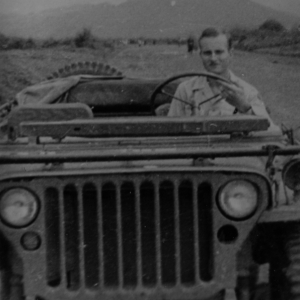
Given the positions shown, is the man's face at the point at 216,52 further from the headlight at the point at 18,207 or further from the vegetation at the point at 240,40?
→ the headlight at the point at 18,207

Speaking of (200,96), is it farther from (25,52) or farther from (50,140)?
(25,52)

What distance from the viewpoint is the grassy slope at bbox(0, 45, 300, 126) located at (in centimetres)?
602

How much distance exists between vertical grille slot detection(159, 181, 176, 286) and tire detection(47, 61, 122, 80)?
3776mm

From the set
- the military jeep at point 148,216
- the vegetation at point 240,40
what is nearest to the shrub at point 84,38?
the vegetation at point 240,40

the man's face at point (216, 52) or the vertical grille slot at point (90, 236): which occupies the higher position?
the man's face at point (216, 52)

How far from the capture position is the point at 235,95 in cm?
373

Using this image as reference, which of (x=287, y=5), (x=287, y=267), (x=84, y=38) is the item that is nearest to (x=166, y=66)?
(x=84, y=38)

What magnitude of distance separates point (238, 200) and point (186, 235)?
314 millimetres

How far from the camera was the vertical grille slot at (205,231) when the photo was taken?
296 centimetres

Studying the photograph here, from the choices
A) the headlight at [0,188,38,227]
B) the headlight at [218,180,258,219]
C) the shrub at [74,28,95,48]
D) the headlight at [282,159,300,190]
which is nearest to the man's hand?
the headlight at [282,159,300,190]

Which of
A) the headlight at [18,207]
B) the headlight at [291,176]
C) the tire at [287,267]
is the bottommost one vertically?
the tire at [287,267]

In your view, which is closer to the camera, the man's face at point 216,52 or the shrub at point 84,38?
the man's face at point 216,52

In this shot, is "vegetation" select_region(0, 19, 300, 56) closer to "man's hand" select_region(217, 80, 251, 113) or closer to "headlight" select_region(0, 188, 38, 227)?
"man's hand" select_region(217, 80, 251, 113)

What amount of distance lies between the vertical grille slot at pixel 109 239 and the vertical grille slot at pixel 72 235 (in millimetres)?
139
